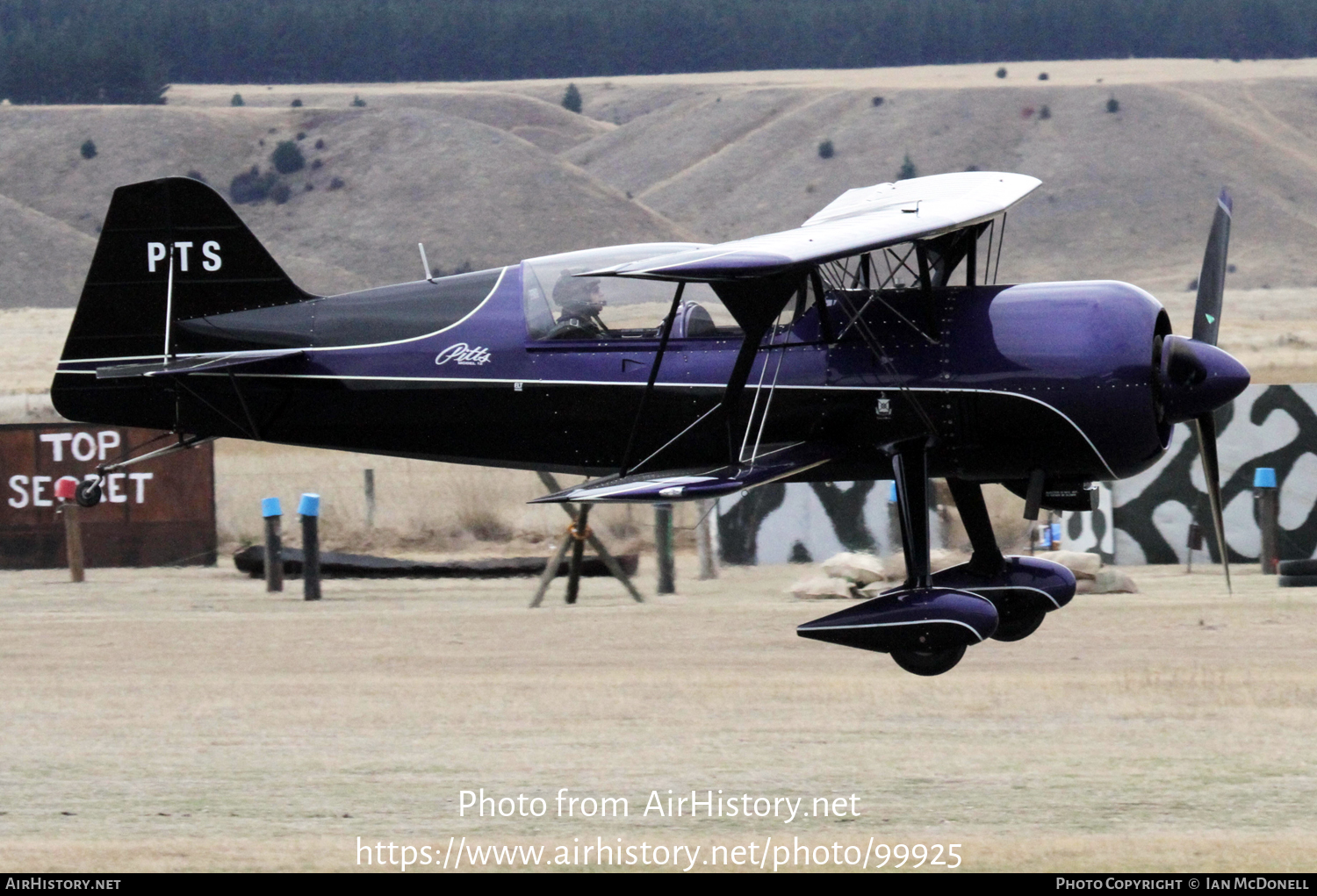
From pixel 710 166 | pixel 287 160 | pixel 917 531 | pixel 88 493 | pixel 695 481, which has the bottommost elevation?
pixel 917 531

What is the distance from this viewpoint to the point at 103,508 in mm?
26562

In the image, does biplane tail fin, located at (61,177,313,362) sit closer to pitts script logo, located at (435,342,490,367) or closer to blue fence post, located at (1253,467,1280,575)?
pitts script logo, located at (435,342,490,367)

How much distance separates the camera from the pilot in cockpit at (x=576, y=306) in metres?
12.8

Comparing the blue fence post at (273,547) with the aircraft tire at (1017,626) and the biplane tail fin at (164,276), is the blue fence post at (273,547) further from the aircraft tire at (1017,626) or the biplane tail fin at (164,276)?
the aircraft tire at (1017,626)

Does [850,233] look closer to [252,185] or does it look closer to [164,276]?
[164,276]

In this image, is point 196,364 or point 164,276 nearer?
point 196,364

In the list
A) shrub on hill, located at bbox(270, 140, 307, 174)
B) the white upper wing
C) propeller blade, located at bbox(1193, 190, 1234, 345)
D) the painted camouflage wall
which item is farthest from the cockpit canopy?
shrub on hill, located at bbox(270, 140, 307, 174)

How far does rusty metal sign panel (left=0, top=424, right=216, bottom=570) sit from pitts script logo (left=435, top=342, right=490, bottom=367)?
555 inches

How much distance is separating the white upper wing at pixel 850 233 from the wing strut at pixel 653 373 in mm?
378

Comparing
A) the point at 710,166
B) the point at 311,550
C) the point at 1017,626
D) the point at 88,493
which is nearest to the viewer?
the point at 1017,626

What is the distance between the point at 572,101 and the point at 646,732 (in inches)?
7068

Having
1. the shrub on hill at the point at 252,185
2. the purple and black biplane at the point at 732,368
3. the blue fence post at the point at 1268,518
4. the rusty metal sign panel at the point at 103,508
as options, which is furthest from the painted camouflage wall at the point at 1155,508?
the shrub on hill at the point at 252,185

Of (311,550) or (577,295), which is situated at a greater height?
(577,295)

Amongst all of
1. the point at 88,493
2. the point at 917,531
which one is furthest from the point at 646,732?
the point at 88,493
